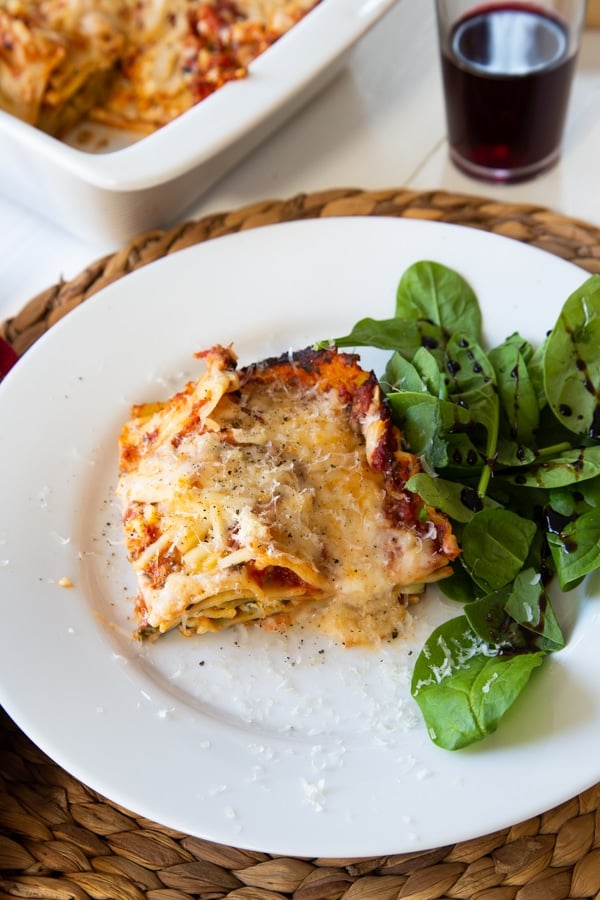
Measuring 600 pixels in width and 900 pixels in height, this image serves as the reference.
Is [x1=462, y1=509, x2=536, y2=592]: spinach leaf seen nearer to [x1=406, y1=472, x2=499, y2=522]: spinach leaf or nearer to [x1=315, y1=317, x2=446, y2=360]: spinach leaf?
[x1=406, y1=472, x2=499, y2=522]: spinach leaf

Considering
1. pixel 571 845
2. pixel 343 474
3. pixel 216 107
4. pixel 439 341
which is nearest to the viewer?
pixel 571 845

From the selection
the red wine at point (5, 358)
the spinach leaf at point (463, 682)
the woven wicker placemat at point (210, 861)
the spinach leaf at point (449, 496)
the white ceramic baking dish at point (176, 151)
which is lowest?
the woven wicker placemat at point (210, 861)

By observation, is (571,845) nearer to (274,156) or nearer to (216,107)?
(216,107)

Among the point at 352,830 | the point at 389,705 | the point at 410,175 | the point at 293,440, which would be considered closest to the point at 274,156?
the point at 410,175

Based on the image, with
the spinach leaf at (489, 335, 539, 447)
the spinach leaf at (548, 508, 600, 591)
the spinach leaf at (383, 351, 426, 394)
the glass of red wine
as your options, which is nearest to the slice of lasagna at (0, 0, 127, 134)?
the glass of red wine

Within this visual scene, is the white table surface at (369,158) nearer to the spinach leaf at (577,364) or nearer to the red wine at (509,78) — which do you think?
the red wine at (509,78)

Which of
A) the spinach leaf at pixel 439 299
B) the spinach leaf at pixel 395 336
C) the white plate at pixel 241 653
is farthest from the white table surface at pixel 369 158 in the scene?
the spinach leaf at pixel 395 336

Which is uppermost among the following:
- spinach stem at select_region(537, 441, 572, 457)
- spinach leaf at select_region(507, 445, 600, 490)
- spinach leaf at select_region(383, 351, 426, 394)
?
spinach leaf at select_region(383, 351, 426, 394)
